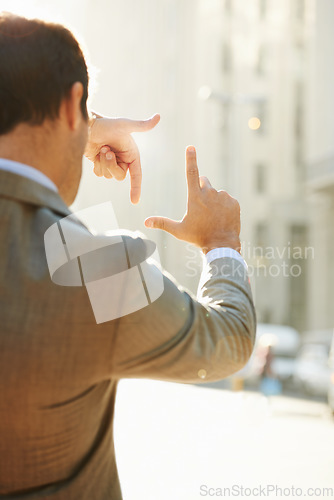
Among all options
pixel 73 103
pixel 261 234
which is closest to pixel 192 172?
pixel 73 103

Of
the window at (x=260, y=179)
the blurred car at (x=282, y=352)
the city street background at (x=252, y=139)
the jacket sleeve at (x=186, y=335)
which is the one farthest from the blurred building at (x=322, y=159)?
the jacket sleeve at (x=186, y=335)

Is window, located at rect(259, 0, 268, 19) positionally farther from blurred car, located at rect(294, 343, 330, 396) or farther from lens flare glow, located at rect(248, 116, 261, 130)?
blurred car, located at rect(294, 343, 330, 396)

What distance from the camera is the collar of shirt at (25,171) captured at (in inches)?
51.1

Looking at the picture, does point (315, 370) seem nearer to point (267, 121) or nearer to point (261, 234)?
point (261, 234)

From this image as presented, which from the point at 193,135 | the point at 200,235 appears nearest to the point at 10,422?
the point at 200,235

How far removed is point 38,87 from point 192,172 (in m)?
0.38

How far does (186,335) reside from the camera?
1.28 m

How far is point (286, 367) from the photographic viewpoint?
79.8ft

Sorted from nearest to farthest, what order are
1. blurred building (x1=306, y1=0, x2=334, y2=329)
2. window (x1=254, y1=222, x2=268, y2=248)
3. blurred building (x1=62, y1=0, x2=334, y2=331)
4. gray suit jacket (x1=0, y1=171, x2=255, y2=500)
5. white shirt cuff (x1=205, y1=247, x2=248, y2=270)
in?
gray suit jacket (x1=0, y1=171, x2=255, y2=500), white shirt cuff (x1=205, y1=247, x2=248, y2=270), blurred building (x1=306, y1=0, x2=334, y2=329), blurred building (x1=62, y1=0, x2=334, y2=331), window (x1=254, y1=222, x2=268, y2=248)

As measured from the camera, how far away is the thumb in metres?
1.54

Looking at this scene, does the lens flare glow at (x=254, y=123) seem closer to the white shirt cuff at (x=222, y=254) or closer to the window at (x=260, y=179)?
the window at (x=260, y=179)

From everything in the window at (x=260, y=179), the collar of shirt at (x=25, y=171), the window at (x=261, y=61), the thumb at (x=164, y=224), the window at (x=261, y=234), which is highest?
the collar of shirt at (x=25, y=171)

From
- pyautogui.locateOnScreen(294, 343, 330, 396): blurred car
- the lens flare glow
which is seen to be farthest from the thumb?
the lens flare glow

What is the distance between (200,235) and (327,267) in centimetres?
2978
